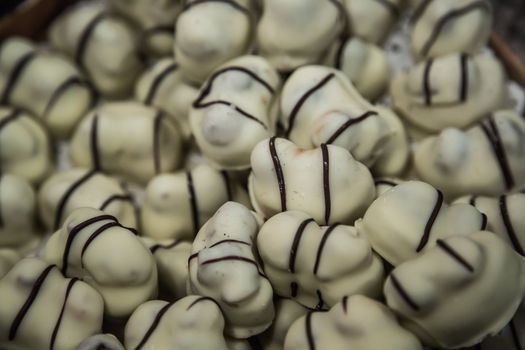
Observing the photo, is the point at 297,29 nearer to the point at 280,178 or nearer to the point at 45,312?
the point at 280,178

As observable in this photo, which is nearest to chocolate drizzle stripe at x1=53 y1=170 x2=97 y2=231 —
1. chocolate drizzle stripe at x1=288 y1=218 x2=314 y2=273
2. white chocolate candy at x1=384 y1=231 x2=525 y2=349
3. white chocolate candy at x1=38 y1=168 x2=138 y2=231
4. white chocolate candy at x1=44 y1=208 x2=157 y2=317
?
white chocolate candy at x1=38 y1=168 x2=138 y2=231

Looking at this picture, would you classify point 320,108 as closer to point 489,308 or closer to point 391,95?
point 391,95

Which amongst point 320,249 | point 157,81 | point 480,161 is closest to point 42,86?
point 157,81

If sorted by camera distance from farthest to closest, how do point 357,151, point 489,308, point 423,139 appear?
point 423,139 → point 357,151 → point 489,308

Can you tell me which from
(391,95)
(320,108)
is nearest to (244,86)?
(320,108)

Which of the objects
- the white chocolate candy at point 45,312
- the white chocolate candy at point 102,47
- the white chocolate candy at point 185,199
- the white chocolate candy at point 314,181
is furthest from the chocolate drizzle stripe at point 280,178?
the white chocolate candy at point 102,47

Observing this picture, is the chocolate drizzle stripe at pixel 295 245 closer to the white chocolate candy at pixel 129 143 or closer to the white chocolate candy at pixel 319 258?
the white chocolate candy at pixel 319 258

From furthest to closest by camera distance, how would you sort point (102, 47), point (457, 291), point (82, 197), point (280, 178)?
point (102, 47), point (82, 197), point (280, 178), point (457, 291)
